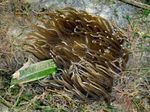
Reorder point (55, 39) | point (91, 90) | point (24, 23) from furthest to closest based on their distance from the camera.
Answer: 1. point (24, 23)
2. point (55, 39)
3. point (91, 90)

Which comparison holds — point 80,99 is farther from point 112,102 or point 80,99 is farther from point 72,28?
point 72,28

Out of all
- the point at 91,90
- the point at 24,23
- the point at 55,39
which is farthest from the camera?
the point at 24,23

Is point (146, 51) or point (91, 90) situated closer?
point (91, 90)

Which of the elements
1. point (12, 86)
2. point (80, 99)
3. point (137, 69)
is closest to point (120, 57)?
point (137, 69)
